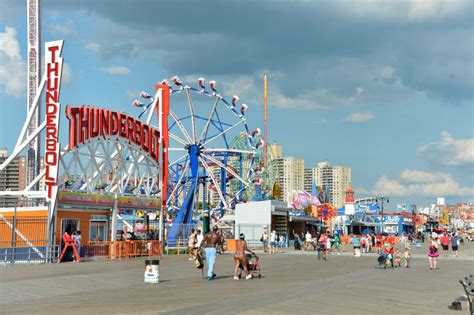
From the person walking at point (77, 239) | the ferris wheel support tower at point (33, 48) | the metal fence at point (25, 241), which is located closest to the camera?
the metal fence at point (25, 241)

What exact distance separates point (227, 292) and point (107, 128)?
19995mm

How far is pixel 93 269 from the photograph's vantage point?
23.6 metres

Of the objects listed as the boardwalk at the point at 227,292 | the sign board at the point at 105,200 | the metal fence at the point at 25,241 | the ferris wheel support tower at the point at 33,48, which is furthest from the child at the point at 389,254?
the ferris wheel support tower at the point at 33,48

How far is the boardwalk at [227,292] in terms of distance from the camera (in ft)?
42.3

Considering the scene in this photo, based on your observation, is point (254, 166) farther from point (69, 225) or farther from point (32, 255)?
point (32, 255)

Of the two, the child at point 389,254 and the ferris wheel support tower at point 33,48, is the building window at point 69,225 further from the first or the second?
the ferris wheel support tower at point 33,48

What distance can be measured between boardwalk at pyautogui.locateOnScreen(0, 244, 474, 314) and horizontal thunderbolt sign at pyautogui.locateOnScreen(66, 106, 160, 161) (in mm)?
9048

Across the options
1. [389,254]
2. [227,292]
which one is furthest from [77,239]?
[227,292]

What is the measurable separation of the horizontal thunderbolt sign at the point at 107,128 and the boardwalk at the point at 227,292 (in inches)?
356

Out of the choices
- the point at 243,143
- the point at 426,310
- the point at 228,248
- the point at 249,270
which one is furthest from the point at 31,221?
the point at 243,143

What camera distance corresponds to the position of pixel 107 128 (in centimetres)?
3384

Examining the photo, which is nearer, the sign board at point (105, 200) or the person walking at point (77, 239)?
the person walking at point (77, 239)

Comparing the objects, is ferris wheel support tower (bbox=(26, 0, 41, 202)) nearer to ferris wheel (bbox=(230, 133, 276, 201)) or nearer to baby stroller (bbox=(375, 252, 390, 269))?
ferris wheel (bbox=(230, 133, 276, 201))

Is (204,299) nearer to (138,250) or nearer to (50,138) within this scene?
(50,138)
